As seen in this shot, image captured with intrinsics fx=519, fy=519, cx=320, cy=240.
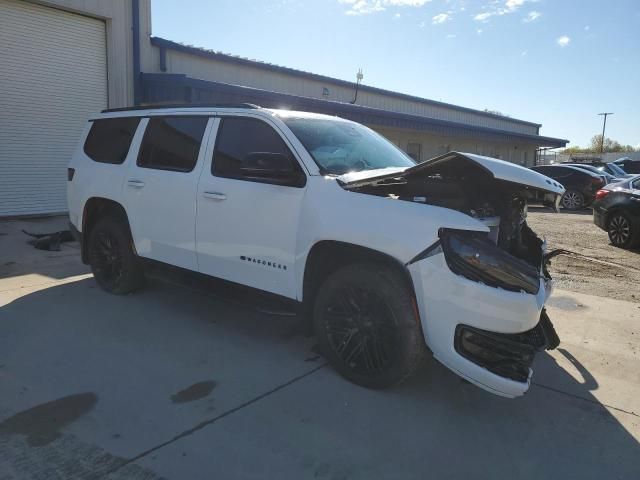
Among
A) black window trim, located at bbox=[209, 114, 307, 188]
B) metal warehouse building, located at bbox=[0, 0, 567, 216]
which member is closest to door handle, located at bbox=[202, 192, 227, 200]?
black window trim, located at bbox=[209, 114, 307, 188]

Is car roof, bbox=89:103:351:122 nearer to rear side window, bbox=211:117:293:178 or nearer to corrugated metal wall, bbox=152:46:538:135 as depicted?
rear side window, bbox=211:117:293:178

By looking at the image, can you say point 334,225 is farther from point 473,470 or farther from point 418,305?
point 473,470

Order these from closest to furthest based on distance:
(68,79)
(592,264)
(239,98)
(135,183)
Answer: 1. (135,183)
2. (592,264)
3. (68,79)
4. (239,98)

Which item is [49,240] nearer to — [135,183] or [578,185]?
[135,183]

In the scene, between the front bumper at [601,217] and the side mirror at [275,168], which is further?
the front bumper at [601,217]

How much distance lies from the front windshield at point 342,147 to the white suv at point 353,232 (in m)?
0.02

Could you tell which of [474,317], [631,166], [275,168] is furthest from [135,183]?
[631,166]

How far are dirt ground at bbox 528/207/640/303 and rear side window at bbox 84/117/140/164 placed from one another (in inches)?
176

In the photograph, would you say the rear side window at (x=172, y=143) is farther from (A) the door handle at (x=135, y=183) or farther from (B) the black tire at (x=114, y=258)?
(B) the black tire at (x=114, y=258)

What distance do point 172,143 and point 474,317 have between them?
3308 mm

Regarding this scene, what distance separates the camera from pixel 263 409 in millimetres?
3412

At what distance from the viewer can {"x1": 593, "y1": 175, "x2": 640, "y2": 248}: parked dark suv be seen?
9461mm

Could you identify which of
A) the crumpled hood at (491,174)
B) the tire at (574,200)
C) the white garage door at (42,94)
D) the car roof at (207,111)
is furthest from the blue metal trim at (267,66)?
the crumpled hood at (491,174)

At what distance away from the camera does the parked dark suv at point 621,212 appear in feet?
31.0
